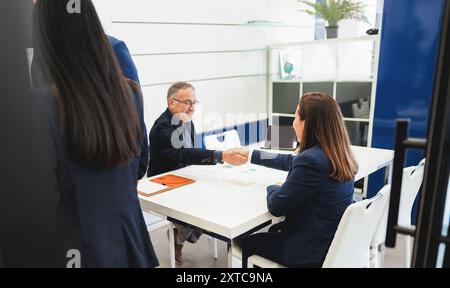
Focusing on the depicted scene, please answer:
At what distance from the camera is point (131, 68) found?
1402 millimetres

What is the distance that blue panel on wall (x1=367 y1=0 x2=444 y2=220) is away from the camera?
298cm

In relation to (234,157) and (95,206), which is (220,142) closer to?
(234,157)

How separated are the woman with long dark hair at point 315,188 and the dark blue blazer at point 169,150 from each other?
2.41ft

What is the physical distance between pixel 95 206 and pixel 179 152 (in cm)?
121

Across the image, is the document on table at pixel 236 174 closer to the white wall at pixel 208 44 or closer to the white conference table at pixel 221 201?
the white conference table at pixel 221 201

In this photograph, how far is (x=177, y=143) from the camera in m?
2.38

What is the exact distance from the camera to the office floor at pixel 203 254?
253 cm

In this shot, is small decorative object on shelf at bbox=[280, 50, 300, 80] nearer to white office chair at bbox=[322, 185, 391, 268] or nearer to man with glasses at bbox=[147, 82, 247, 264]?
man with glasses at bbox=[147, 82, 247, 264]

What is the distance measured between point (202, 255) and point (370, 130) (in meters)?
2.03

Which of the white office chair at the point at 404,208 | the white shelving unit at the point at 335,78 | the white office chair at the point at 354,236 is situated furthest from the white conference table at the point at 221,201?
the white shelving unit at the point at 335,78

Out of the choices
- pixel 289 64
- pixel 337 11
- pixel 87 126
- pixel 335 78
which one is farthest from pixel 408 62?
pixel 87 126

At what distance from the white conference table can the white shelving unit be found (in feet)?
4.35
